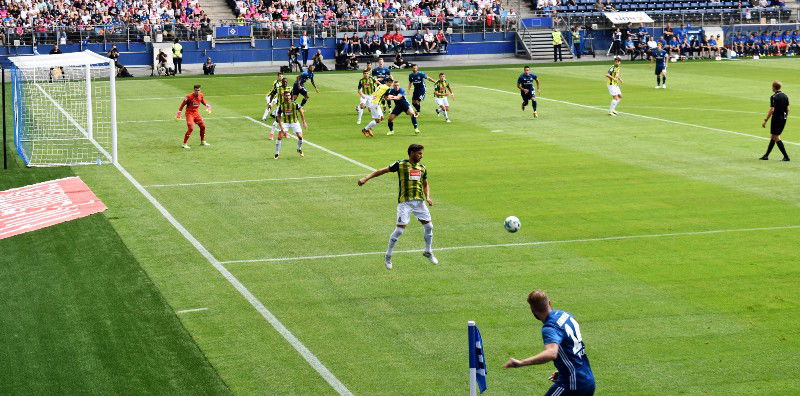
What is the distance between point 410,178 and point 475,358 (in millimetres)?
8800

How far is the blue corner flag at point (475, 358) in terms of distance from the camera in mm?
11959

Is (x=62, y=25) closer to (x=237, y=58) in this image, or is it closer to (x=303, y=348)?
(x=237, y=58)

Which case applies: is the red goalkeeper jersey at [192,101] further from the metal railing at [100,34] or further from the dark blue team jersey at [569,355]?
the metal railing at [100,34]

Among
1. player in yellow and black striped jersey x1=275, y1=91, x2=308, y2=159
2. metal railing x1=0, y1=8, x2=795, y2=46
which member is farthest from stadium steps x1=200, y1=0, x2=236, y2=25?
player in yellow and black striped jersey x1=275, y1=91, x2=308, y2=159

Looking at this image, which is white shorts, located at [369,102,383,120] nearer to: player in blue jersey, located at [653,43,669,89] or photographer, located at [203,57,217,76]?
player in blue jersey, located at [653,43,669,89]

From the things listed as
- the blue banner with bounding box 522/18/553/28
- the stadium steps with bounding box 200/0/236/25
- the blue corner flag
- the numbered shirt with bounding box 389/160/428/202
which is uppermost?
the stadium steps with bounding box 200/0/236/25

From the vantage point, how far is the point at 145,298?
1919 cm

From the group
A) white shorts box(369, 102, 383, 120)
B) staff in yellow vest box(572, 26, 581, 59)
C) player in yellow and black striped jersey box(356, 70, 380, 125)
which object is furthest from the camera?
staff in yellow vest box(572, 26, 581, 59)

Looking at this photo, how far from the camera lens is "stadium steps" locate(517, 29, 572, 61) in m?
78.4

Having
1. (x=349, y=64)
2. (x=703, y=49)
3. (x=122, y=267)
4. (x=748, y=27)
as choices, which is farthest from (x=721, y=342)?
(x=748, y=27)

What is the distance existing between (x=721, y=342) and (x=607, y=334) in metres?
1.61

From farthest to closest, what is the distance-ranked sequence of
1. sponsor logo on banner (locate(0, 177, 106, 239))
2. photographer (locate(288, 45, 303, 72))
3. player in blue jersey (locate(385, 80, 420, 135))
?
photographer (locate(288, 45, 303, 72)), player in blue jersey (locate(385, 80, 420, 135)), sponsor logo on banner (locate(0, 177, 106, 239))

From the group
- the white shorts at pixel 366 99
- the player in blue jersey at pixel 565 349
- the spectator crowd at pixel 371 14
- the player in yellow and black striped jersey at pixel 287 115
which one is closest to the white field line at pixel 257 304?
the player in blue jersey at pixel 565 349

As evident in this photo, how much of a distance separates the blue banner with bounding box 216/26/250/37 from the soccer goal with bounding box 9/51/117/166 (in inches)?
683
